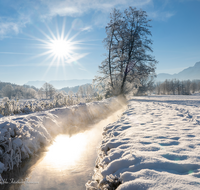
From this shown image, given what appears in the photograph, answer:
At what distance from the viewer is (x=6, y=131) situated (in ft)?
7.73

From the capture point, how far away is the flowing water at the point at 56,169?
1912 mm

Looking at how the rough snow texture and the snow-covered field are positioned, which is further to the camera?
the rough snow texture

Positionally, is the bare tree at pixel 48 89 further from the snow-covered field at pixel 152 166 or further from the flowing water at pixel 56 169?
the snow-covered field at pixel 152 166

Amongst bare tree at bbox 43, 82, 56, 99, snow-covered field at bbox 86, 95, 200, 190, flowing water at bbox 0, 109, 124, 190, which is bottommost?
flowing water at bbox 0, 109, 124, 190

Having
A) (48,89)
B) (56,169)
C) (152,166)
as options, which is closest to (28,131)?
(56,169)

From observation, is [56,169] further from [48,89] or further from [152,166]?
[48,89]

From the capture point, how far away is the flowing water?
191cm

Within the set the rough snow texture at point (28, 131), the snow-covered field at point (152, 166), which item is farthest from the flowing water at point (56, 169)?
the snow-covered field at point (152, 166)

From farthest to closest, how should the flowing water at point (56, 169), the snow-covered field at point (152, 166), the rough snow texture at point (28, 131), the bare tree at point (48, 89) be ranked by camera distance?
the bare tree at point (48, 89), the rough snow texture at point (28, 131), the flowing water at point (56, 169), the snow-covered field at point (152, 166)

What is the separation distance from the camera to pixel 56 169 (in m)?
2.32

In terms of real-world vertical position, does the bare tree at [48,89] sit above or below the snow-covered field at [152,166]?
above

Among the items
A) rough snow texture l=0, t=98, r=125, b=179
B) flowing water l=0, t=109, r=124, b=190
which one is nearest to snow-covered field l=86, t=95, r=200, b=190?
flowing water l=0, t=109, r=124, b=190

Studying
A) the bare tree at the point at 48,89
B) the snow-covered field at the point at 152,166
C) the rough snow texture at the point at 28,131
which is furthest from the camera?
the bare tree at the point at 48,89

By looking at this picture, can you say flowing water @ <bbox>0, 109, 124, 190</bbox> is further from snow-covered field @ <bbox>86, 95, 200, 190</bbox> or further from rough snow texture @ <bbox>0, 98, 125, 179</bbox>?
snow-covered field @ <bbox>86, 95, 200, 190</bbox>
